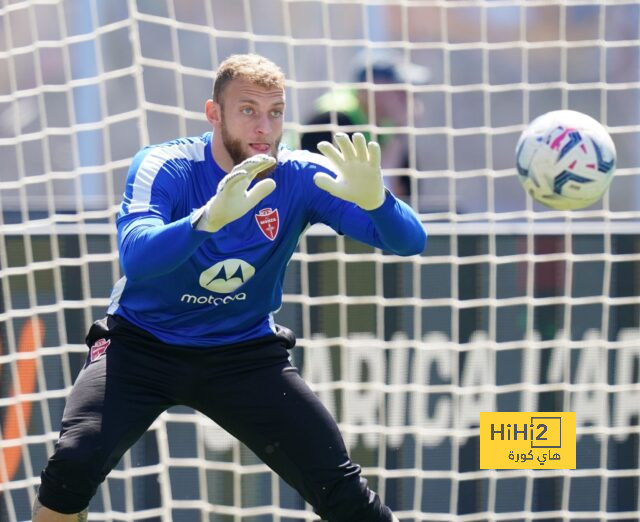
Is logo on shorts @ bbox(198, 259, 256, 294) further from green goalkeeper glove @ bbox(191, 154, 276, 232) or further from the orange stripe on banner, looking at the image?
the orange stripe on banner

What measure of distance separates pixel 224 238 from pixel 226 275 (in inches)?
5.1

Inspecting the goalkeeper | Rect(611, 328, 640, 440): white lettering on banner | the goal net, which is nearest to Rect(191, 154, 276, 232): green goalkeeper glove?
the goalkeeper

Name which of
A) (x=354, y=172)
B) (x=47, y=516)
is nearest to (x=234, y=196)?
(x=354, y=172)

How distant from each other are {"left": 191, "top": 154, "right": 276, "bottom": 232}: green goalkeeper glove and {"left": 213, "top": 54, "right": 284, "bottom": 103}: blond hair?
600 millimetres

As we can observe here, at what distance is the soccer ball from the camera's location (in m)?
4.15

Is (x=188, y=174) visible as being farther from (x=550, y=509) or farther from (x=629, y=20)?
(x=629, y=20)

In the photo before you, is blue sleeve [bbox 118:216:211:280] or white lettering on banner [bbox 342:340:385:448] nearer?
blue sleeve [bbox 118:216:211:280]

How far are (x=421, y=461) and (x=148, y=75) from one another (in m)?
3.06

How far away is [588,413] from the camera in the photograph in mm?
5664

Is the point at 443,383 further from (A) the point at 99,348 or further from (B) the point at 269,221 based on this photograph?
(A) the point at 99,348

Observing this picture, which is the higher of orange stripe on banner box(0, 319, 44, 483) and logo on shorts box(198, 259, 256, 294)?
logo on shorts box(198, 259, 256, 294)

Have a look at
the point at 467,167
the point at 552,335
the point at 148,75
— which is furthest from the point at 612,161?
the point at 148,75

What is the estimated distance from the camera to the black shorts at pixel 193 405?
3.53 m

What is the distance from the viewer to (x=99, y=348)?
3855mm
